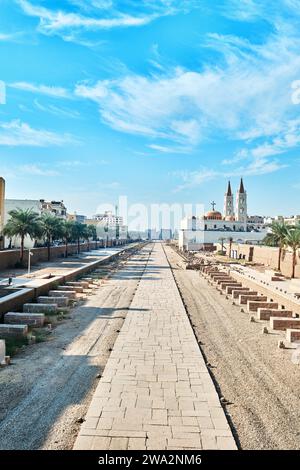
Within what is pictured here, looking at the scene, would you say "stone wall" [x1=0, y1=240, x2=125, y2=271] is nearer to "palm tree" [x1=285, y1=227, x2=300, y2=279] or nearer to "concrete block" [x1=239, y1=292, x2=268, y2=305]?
"concrete block" [x1=239, y1=292, x2=268, y2=305]

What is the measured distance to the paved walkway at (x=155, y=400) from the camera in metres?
6.04

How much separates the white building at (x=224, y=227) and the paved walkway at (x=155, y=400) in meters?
82.0

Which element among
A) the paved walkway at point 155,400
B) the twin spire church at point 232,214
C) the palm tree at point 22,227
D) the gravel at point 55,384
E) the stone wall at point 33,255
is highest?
the twin spire church at point 232,214

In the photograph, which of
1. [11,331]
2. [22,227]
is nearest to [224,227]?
[22,227]

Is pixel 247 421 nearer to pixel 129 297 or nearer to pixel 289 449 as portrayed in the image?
pixel 289 449

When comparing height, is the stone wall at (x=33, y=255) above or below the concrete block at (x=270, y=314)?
above

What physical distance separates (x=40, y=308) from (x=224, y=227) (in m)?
94.7

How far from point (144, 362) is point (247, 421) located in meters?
3.40

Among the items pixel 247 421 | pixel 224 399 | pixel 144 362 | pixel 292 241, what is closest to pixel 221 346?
pixel 144 362

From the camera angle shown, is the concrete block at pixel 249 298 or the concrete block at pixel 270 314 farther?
the concrete block at pixel 249 298

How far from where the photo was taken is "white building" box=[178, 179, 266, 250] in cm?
10025

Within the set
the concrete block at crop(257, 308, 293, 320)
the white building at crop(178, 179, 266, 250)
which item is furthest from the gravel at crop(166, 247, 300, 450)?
the white building at crop(178, 179, 266, 250)

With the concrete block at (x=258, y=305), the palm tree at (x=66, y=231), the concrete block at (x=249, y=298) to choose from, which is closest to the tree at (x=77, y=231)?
the palm tree at (x=66, y=231)

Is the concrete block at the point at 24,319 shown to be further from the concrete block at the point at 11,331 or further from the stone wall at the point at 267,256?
the stone wall at the point at 267,256
